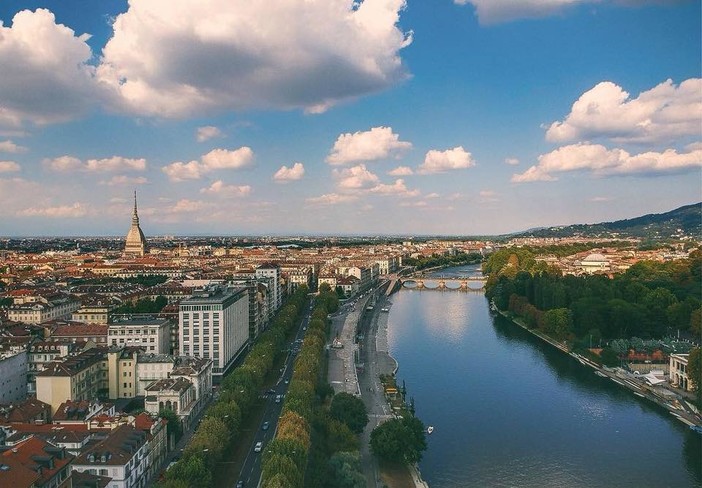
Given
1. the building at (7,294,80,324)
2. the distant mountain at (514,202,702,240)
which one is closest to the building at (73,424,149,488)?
the building at (7,294,80,324)

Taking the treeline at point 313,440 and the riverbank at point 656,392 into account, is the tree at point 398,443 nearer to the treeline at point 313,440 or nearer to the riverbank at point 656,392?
the treeline at point 313,440

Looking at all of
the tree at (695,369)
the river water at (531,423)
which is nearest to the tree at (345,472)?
the river water at (531,423)

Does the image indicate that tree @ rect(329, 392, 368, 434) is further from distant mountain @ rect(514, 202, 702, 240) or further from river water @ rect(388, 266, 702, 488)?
distant mountain @ rect(514, 202, 702, 240)

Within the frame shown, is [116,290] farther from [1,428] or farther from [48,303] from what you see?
[1,428]

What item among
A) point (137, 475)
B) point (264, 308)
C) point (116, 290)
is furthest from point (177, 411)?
point (116, 290)

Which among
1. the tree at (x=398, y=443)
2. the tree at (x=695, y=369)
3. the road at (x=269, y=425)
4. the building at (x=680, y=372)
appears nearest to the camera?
the road at (x=269, y=425)

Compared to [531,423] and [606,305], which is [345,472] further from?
[606,305]
